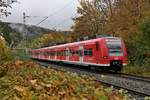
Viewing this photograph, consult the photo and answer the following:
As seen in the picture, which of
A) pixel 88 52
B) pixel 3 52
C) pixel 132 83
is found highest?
pixel 88 52

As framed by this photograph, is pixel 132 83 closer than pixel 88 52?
Yes

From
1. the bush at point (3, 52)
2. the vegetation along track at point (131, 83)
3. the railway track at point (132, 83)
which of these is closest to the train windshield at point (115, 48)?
the railway track at point (132, 83)

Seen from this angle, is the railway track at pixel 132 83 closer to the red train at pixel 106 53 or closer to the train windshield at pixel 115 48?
the red train at pixel 106 53

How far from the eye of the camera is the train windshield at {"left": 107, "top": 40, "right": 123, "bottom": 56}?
3275 cm

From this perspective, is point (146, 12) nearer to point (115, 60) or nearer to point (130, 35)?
point (130, 35)

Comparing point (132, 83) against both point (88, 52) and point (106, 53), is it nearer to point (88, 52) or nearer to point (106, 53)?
point (106, 53)

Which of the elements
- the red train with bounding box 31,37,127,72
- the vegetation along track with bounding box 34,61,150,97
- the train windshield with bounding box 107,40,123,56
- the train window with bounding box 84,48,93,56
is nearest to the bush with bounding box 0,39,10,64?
the vegetation along track with bounding box 34,61,150,97

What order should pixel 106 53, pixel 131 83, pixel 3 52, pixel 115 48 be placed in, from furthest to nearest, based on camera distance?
pixel 115 48 < pixel 106 53 < pixel 131 83 < pixel 3 52

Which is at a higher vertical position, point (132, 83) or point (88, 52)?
point (88, 52)

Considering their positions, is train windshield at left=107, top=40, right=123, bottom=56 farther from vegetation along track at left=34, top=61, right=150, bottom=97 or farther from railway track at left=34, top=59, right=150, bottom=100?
vegetation along track at left=34, top=61, right=150, bottom=97

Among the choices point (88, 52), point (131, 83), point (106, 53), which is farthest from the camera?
point (88, 52)

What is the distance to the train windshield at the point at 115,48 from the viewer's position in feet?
107

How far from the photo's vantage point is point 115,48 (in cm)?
3297

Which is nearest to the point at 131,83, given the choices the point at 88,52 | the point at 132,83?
the point at 132,83
